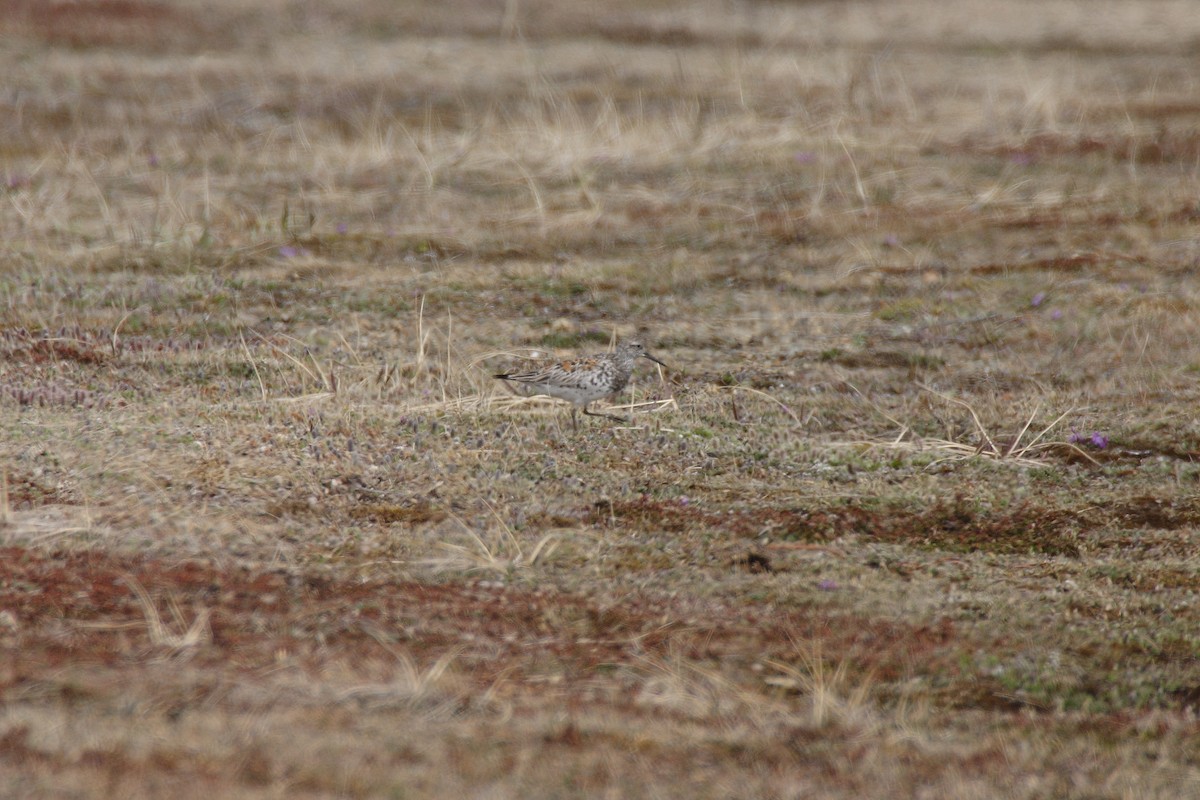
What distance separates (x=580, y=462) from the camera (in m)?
9.25

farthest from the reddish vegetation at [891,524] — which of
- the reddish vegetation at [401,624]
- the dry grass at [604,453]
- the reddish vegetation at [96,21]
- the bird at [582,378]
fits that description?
the reddish vegetation at [96,21]

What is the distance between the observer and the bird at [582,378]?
31.7 ft

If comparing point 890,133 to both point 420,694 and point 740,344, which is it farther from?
point 420,694

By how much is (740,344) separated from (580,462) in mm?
3529

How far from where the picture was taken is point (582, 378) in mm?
9633

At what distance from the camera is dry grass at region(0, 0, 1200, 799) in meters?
6.03

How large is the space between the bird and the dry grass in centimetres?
29

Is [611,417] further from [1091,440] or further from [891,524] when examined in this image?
[1091,440]

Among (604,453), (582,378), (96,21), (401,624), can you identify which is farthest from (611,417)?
(96,21)

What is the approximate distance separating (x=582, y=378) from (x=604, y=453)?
0.60 meters

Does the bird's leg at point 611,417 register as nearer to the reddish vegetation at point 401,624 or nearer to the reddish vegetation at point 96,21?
the reddish vegetation at point 401,624

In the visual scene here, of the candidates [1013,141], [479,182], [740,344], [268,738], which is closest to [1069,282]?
[740,344]

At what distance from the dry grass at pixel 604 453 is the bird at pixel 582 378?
0.29 metres

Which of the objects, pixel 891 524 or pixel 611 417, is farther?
pixel 611 417
